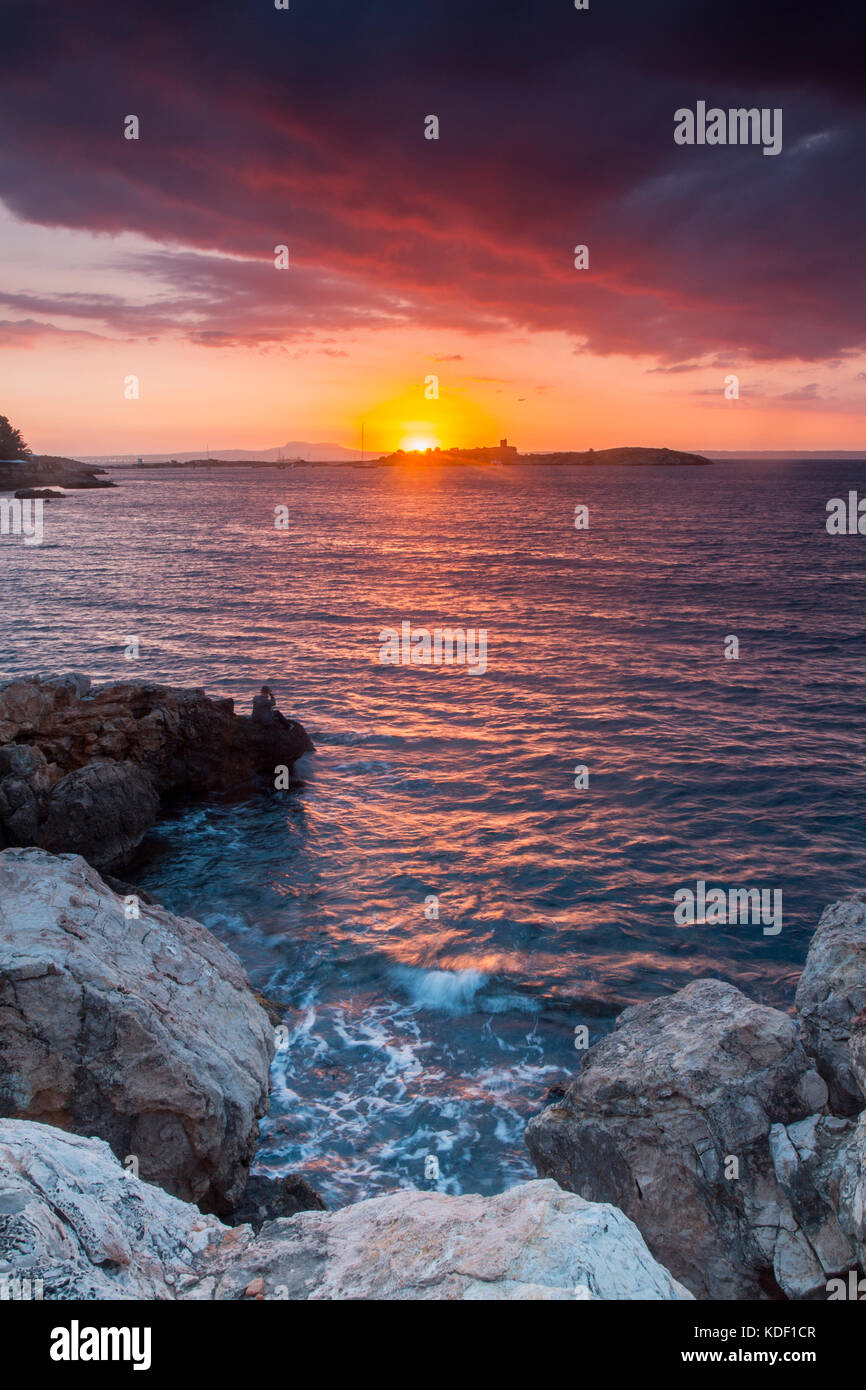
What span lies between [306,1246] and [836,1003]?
6.29m

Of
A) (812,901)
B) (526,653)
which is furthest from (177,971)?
(526,653)

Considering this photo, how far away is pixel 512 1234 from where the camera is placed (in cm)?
476

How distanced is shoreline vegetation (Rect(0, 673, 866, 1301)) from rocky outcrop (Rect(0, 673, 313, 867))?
23.2ft

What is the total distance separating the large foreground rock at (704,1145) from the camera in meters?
7.55

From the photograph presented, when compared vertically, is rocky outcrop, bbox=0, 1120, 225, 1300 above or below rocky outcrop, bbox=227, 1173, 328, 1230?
above

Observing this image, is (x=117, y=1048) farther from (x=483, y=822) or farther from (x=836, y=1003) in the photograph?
(x=483, y=822)

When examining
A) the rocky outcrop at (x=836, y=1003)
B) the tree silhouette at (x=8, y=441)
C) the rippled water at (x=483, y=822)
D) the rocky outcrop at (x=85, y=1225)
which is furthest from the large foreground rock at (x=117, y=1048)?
the tree silhouette at (x=8, y=441)

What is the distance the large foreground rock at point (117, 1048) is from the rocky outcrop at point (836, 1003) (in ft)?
22.1

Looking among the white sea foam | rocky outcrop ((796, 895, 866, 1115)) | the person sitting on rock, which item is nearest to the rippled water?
the white sea foam

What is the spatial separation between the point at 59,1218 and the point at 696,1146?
20.5 feet

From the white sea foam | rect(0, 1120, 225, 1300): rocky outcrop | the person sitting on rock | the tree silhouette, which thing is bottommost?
the white sea foam

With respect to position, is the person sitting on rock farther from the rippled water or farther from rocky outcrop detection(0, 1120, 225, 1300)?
rocky outcrop detection(0, 1120, 225, 1300)

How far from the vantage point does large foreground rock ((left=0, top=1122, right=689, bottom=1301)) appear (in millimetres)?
4309

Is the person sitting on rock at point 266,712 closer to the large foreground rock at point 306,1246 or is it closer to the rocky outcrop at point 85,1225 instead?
the rocky outcrop at point 85,1225
